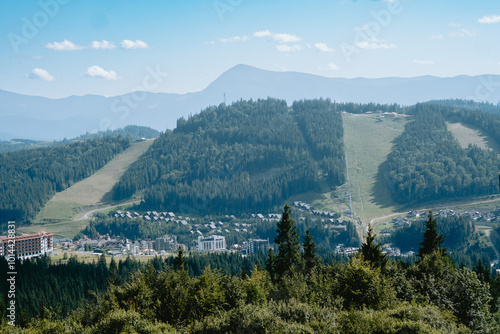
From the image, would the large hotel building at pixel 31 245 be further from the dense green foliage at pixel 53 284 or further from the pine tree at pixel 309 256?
the pine tree at pixel 309 256

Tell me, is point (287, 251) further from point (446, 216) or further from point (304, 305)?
point (446, 216)

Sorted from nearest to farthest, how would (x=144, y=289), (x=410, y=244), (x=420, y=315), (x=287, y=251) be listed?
1. (x=420, y=315)
2. (x=144, y=289)
3. (x=287, y=251)
4. (x=410, y=244)

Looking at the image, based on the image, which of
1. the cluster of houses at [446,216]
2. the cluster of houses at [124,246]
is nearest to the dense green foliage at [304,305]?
the cluster of houses at [124,246]

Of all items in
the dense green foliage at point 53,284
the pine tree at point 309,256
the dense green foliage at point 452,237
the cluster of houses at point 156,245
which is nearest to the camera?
the pine tree at point 309,256

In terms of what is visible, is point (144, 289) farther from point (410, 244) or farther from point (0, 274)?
point (410, 244)

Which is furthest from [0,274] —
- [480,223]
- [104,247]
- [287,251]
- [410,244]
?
[480,223]

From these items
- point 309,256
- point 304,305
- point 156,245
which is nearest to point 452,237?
point 156,245

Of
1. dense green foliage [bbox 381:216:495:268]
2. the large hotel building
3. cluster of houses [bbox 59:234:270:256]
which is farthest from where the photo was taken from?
cluster of houses [bbox 59:234:270:256]

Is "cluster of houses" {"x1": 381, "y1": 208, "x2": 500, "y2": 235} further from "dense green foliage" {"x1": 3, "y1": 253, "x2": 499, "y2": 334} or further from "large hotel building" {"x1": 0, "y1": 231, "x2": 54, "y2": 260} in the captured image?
"dense green foliage" {"x1": 3, "y1": 253, "x2": 499, "y2": 334}

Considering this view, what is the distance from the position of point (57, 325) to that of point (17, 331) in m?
3.21

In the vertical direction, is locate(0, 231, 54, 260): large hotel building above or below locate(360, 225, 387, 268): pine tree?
below

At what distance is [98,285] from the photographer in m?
102

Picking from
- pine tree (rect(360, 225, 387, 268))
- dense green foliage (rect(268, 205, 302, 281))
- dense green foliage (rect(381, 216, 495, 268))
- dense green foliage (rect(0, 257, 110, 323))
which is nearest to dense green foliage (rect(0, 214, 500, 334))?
pine tree (rect(360, 225, 387, 268))

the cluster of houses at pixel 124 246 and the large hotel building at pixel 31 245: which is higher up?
the large hotel building at pixel 31 245
